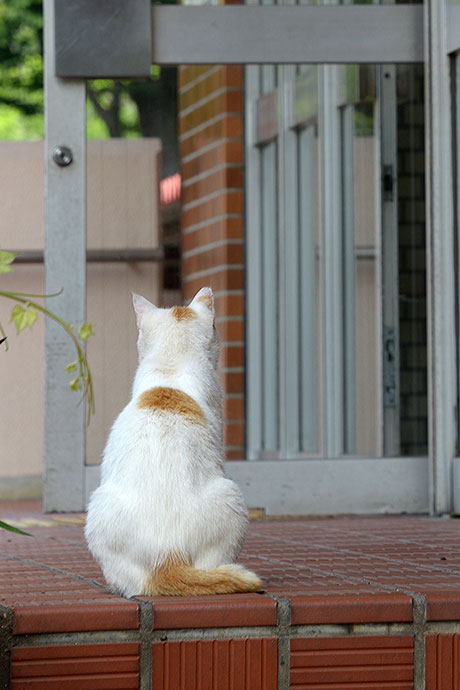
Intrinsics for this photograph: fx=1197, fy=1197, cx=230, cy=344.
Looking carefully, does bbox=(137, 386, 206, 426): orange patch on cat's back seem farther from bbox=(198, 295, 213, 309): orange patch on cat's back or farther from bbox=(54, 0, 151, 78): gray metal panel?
bbox=(54, 0, 151, 78): gray metal panel

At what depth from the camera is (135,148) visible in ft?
16.9

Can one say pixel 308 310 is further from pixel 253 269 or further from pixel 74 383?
pixel 74 383

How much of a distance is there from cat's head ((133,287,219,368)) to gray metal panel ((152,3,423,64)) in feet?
7.14

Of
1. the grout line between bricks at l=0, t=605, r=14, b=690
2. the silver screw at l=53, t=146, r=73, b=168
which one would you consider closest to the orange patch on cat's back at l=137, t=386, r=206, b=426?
the grout line between bricks at l=0, t=605, r=14, b=690

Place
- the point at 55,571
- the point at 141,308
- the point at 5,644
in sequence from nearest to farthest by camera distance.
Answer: the point at 5,644, the point at 141,308, the point at 55,571

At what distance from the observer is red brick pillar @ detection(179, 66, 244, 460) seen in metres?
5.10

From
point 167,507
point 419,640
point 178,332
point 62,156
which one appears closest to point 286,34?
point 62,156

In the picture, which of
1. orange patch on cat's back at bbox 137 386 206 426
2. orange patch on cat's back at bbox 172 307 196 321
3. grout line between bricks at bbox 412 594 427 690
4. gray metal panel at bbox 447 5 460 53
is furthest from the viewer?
gray metal panel at bbox 447 5 460 53

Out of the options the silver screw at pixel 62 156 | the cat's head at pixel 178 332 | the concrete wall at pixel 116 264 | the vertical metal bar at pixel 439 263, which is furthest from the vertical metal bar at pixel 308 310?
the cat's head at pixel 178 332

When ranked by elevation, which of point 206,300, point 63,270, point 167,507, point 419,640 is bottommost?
point 419,640

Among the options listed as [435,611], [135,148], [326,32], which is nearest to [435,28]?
[326,32]

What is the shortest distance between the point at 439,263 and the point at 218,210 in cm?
97

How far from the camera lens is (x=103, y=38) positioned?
495 cm

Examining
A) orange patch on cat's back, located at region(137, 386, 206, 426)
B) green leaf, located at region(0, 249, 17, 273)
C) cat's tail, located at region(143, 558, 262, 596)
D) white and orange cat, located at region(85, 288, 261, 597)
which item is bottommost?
cat's tail, located at region(143, 558, 262, 596)
